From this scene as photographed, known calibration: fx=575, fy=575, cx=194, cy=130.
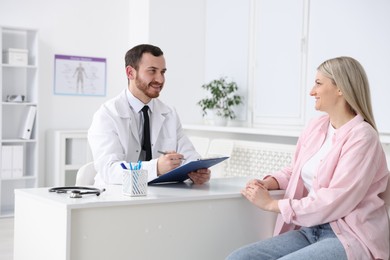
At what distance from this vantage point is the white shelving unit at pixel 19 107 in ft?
18.2

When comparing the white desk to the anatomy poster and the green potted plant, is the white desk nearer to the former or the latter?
the green potted plant

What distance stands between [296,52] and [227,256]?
110 inches

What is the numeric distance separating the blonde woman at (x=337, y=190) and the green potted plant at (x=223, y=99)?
9.63 ft

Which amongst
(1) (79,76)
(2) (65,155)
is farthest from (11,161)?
(1) (79,76)

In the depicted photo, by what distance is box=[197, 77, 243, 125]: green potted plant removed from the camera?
5.38 m

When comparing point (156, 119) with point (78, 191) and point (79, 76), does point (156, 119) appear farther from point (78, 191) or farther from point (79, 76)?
point (79, 76)

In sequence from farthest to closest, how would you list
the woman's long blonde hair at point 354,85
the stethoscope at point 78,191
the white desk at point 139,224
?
the woman's long blonde hair at point 354,85
the stethoscope at point 78,191
the white desk at point 139,224

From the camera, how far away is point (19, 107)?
5727mm

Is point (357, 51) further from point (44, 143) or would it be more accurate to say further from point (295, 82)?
point (44, 143)

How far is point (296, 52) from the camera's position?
15.8 feet

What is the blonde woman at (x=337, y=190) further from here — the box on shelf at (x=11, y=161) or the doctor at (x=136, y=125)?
the box on shelf at (x=11, y=161)

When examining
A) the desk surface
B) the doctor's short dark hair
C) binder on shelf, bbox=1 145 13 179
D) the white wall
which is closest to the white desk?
the desk surface

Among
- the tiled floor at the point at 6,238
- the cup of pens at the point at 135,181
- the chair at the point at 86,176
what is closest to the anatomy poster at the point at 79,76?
the tiled floor at the point at 6,238

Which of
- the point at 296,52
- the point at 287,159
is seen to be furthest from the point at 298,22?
the point at 287,159
